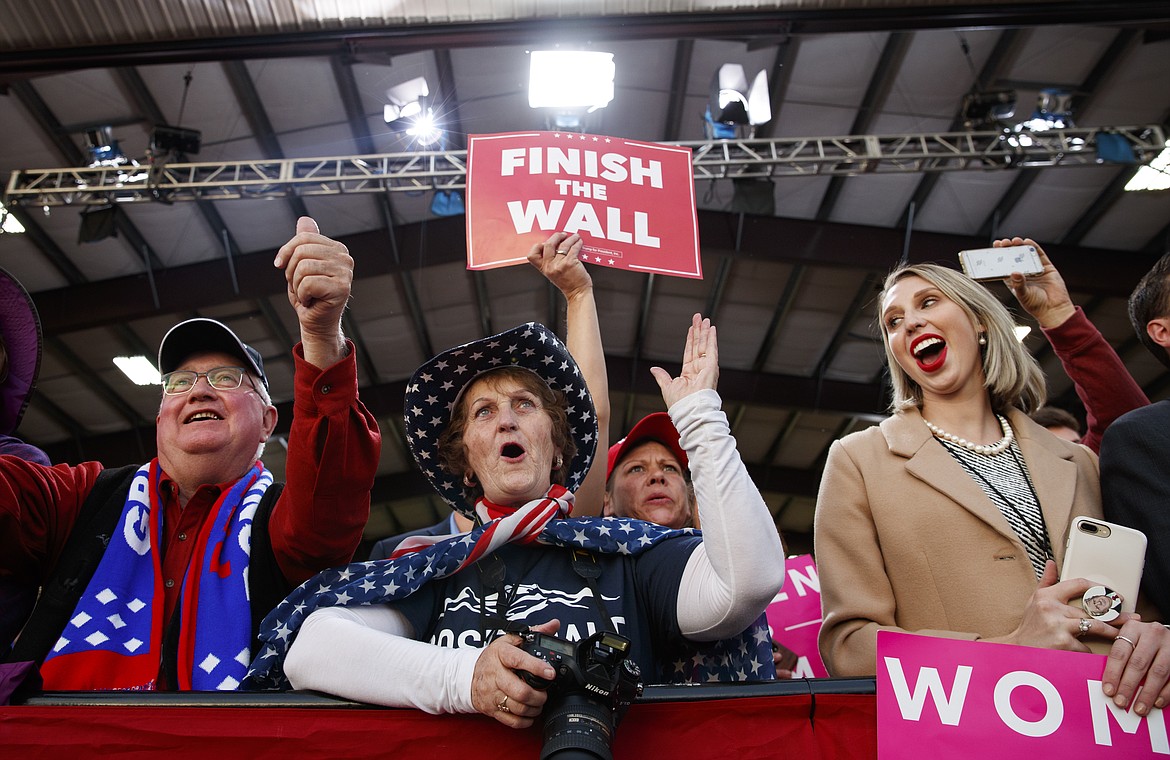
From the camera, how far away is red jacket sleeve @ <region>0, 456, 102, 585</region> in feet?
5.14

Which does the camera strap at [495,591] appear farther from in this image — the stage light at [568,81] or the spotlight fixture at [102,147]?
the spotlight fixture at [102,147]

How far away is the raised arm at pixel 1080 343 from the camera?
82.3 inches

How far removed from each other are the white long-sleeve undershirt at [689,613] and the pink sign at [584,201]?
42.0 inches

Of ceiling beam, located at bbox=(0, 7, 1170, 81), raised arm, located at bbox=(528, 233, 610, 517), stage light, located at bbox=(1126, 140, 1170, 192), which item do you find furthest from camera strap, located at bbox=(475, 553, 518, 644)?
stage light, located at bbox=(1126, 140, 1170, 192)

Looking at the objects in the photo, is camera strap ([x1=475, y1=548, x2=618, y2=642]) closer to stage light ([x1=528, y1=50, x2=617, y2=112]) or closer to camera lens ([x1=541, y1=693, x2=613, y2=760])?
camera lens ([x1=541, y1=693, x2=613, y2=760])

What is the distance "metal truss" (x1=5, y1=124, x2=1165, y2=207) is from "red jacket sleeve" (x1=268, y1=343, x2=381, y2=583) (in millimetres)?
5927

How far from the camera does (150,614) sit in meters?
1.62

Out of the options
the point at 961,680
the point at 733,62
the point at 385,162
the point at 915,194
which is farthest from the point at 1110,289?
the point at 961,680

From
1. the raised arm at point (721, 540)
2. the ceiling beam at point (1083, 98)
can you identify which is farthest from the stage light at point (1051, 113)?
the raised arm at point (721, 540)

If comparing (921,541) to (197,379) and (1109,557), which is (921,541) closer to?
(1109,557)

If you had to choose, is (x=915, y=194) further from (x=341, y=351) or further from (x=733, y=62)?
(x=341, y=351)

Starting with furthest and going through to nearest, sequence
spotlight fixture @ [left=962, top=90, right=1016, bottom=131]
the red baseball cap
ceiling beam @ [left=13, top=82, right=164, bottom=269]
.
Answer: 1. spotlight fixture @ [left=962, top=90, right=1016, bottom=131]
2. ceiling beam @ [left=13, top=82, right=164, bottom=269]
3. the red baseball cap

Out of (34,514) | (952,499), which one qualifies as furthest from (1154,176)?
(34,514)

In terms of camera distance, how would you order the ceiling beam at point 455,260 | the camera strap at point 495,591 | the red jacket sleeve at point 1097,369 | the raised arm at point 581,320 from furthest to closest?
the ceiling beam at point 455,260 → the raised arm at point 581,320 → the red jacket sleeve at point 1097,369 → the camera strap at point 495,591
